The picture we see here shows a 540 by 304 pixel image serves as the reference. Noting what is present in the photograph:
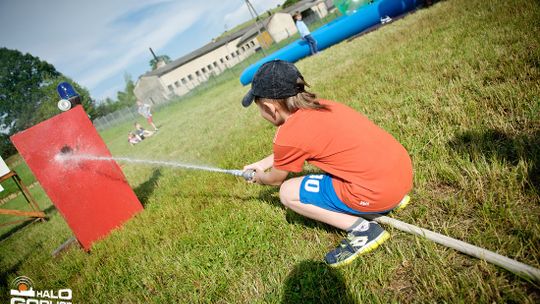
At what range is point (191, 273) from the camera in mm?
2994

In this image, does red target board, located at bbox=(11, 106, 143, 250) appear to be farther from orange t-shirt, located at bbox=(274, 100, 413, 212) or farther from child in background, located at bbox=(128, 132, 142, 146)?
child in background, located at bbox=(128, 132, 142, 146)

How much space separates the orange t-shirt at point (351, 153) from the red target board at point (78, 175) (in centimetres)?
351

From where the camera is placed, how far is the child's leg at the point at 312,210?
246 centimetres

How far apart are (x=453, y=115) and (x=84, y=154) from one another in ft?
17.2

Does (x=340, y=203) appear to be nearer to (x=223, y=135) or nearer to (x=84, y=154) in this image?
(x=84, y=154)

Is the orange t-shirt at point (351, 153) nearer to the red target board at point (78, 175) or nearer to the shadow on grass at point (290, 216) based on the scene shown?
the shadow on grass at point (290, 216)

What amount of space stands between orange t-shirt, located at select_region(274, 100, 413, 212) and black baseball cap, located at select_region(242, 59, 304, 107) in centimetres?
19

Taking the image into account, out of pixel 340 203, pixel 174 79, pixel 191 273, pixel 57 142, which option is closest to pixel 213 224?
pixel 191 273

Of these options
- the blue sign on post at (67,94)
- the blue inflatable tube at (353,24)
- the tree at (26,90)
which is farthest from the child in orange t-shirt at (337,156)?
the tree at (26,90)

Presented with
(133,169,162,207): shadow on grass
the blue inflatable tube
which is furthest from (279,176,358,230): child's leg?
the blue inflatable tube

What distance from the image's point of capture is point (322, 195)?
7.94 ft

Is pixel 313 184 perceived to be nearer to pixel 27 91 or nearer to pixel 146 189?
pixel 146 189

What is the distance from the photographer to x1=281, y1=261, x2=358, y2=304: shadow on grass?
7.00 ft

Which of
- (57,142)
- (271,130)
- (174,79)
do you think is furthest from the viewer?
(174,79)
